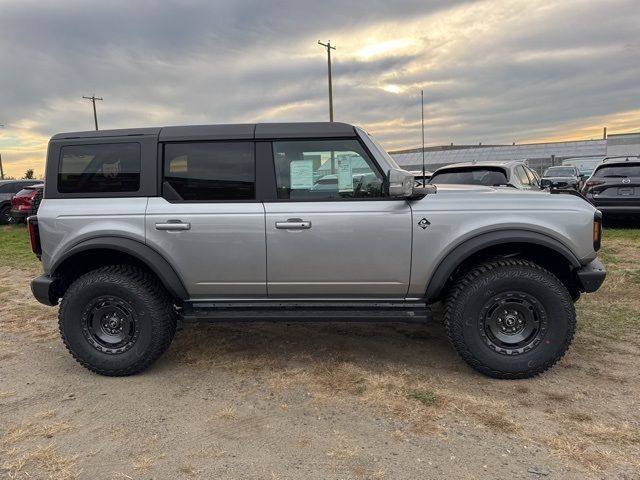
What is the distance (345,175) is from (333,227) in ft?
1.42

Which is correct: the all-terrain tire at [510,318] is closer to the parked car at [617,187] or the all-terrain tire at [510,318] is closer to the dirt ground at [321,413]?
the dirt ground at [321,413]

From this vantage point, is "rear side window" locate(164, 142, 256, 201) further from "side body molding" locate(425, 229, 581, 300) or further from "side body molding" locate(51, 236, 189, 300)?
"side body molding" locate(425, 229, 581, 300)

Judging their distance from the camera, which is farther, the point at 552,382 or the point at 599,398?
the point at 552,382

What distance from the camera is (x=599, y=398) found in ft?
11.0

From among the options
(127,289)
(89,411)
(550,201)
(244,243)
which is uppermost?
(550,201)

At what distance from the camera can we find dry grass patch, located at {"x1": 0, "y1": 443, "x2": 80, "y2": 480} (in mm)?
2672

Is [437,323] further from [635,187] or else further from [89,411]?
[635,187]

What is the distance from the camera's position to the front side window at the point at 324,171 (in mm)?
3746

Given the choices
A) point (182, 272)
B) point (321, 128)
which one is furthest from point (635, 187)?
point (182, 272)

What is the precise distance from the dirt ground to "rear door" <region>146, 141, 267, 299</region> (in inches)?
31.1

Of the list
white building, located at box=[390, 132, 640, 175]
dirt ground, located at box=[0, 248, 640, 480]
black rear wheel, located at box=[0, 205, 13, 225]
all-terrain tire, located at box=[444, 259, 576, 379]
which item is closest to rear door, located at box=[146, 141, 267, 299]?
dirt ground, located at box=[0, 248, 640, 480]

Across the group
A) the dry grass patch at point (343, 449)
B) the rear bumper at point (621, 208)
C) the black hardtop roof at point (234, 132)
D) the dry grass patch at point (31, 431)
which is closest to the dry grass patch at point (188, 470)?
the dry grass patch at point (343, 449)

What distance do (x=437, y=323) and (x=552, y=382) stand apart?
1549 mm

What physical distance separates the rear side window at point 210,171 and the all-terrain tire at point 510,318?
1.83m
